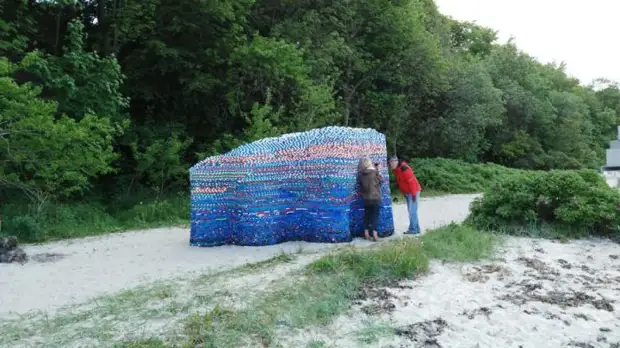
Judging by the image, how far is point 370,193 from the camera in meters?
10.3

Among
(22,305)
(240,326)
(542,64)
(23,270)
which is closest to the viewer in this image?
(240,326)

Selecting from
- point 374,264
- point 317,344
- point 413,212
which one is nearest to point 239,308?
point 317,344

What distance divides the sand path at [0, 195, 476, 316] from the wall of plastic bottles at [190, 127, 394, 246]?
1.01 ft

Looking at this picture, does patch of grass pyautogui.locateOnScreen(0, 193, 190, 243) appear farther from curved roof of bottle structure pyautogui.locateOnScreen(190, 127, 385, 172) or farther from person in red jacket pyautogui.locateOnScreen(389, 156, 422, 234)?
person in red jacket pyautogui.locateOnScreen(389, 156, 422, 234)

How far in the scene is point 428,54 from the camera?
80.9 feet

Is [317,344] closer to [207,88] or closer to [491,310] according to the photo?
[491,310]

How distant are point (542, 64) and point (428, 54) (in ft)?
84.9

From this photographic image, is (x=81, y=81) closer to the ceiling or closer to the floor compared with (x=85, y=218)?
closer to the ceiling

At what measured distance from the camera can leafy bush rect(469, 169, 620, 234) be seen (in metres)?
10.6

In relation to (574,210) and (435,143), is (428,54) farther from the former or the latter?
(574,210)

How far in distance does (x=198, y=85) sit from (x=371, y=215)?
9.25 m

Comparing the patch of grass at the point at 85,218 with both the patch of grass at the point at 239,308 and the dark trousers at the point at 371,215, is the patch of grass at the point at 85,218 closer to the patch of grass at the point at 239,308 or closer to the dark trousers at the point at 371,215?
the dark trousers at the point at 371,215

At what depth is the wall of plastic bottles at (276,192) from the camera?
395 inches

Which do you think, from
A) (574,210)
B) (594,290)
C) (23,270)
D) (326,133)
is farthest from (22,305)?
(574,210)
